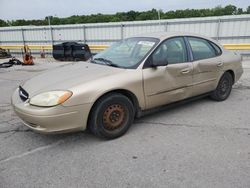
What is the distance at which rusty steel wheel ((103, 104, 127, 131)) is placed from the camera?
3453 mm

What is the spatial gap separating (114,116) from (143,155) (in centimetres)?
73

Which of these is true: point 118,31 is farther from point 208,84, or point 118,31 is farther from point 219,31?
point 208,84

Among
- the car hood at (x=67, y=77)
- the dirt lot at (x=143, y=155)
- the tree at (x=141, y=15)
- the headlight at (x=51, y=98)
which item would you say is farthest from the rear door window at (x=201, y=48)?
the tree at (x=141, y=15)

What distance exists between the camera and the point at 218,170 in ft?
9.07

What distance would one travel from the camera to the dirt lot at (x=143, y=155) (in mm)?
2646

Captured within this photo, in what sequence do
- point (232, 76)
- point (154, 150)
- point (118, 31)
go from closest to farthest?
point (154, 150) → point (232, 76) → point (118, 31)

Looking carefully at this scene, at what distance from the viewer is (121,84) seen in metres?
3.46

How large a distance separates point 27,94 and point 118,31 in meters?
12.9

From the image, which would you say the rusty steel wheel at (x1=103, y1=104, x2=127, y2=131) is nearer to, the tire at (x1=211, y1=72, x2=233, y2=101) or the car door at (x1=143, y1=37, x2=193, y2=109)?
the car door at (x1=143, y1=37, x2=193, y2=109)

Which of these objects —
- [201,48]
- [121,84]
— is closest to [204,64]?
[201,48]

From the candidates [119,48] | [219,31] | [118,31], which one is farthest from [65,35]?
[119,48]

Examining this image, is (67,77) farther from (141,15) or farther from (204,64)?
(141,15)

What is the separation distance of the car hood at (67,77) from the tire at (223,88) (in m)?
2.43

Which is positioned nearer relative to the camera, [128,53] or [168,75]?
[168,75]
